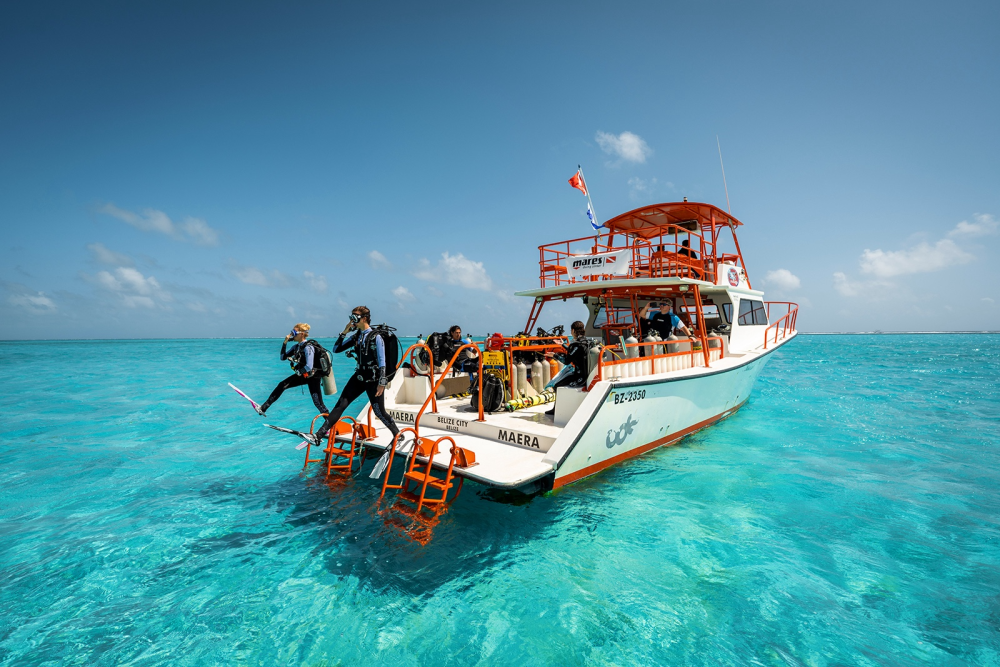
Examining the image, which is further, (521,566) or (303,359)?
(303,359)

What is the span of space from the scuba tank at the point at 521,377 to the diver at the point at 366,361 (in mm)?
2795

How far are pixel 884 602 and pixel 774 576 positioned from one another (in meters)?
0.87

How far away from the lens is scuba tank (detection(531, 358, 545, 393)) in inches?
329

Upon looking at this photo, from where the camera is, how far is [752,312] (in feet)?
40.0

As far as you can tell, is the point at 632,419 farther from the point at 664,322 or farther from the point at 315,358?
the point at 315,358

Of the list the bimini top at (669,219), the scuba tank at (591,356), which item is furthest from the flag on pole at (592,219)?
the scuba tank at (591,356)

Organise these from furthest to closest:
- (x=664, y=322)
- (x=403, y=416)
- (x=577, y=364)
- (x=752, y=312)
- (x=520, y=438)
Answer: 1. (x=752, y=312)
2. (x=664, y=322)
3. (x=403, y=416)
4. (x=577, y=364)
5. (x=520, y=438)

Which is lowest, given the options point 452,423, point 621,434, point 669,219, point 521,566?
→ point 521,566

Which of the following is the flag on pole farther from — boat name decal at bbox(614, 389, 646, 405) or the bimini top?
boat name decal at bbox(614, 389, 646, 405)

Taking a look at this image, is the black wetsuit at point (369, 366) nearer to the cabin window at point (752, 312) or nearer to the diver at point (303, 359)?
the diver at point (303, 359)

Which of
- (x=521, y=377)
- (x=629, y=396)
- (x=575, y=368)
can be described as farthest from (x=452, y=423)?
(x=629, y=396)

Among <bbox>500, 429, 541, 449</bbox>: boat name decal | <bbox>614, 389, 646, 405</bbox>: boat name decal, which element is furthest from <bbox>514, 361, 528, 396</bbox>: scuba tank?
<bbox>614, 389, 646, 405</bbox>: boat name decal

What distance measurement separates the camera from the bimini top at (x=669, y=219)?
10.1m

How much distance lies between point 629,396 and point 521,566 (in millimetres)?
2810
